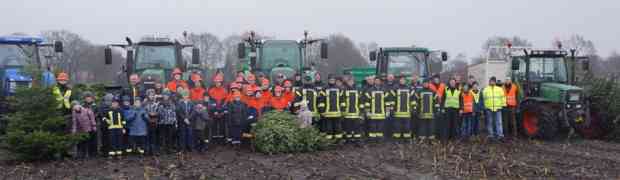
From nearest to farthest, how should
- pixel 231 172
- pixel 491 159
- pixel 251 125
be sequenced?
1. pixel 231 172
2. pixel 491 159
3. pixel 251 125

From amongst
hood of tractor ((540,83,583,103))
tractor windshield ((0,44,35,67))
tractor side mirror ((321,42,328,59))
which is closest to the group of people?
hood of tractor ((540,83,583,103))

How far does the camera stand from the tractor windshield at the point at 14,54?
46.3ft

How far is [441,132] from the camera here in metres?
13.0

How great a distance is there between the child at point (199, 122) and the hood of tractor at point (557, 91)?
7583 millimetres

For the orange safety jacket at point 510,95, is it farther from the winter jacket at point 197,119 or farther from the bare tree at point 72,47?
the bare tree at point 72,47

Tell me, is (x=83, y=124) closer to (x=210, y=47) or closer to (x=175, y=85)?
(x=175, y=85)

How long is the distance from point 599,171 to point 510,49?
6.08 meters

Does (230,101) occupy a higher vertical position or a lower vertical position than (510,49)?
lower

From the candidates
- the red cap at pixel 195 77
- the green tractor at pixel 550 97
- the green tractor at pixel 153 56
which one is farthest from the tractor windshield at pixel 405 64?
the green tractor at pixel 153 56

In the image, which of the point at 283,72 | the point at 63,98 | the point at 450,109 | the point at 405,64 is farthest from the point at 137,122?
the point at 405,64

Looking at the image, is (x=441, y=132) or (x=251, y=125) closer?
(x=251, y=125)

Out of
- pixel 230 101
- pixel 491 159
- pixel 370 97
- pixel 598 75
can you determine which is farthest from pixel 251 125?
pixel 598 75

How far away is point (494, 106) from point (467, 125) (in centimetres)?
70

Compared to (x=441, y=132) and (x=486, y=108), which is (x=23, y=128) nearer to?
(x=441, y=132)
